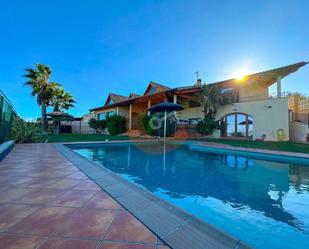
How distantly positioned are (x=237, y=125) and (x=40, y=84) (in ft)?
71.2

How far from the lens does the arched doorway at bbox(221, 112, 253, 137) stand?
15211 millimetres

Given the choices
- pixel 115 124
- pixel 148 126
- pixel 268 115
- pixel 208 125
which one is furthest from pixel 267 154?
pixel 115 124

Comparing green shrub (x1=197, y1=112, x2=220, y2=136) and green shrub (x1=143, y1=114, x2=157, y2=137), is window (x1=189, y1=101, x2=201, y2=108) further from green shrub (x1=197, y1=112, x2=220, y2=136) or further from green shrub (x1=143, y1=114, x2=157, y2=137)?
green shrub (x1=143, y1=114, x2=157, y2=137)

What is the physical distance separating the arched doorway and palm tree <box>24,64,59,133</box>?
19347 millimetres

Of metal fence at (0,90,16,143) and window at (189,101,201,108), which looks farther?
window at (189,101,201,108)

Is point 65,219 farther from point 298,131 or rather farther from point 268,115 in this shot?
point 298,131

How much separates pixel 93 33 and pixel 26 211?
14.3 meters

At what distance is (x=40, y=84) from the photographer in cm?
1983

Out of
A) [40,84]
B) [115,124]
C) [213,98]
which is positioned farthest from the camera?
[40,84]

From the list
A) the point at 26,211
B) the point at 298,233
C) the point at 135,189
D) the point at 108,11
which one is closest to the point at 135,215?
the point at 135,189

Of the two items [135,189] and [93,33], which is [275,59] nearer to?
[93,33]

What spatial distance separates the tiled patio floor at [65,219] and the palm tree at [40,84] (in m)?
19.7

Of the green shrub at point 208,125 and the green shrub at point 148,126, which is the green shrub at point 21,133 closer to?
the green shrub at point 148,126

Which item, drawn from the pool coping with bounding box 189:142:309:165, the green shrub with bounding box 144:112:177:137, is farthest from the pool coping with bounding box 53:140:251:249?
the green shrub with bounding box 144:112:177:137
